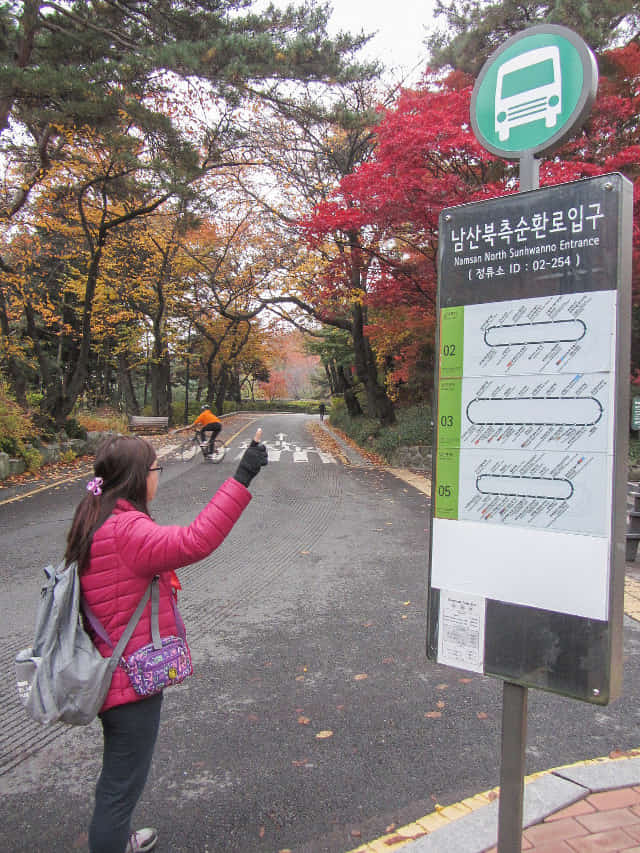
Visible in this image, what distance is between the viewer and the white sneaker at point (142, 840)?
92.7 inches

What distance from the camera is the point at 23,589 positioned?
5785 millimetres

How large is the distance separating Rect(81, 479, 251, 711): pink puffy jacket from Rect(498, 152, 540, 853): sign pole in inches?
44.7

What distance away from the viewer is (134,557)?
81.7 inches

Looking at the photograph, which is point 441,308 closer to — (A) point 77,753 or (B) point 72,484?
(A) point 77,753

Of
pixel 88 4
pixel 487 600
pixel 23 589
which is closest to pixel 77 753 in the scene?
pixel 487 600

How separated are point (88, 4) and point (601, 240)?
1257cm

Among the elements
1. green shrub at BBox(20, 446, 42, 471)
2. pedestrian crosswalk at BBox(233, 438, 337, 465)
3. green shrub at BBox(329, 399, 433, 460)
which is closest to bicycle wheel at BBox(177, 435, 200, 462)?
pedestrian crosswalk at BBox(233, 438, 337, 465)

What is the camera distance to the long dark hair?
2141 millimetres

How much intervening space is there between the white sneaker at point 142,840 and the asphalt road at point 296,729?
109 millimetres

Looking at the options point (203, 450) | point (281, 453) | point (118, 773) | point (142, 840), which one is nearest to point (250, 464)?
point (118, 773)

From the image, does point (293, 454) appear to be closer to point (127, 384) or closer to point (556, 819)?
point (556, 819)

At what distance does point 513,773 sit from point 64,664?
5.09 ft

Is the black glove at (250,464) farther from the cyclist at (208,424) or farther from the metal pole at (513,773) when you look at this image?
the cyclist at (208,424)

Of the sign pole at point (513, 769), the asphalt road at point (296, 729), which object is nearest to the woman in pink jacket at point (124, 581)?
the asphalt road at point (296, 729)
